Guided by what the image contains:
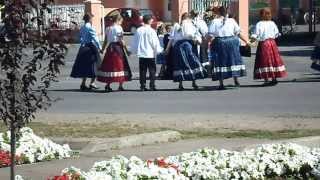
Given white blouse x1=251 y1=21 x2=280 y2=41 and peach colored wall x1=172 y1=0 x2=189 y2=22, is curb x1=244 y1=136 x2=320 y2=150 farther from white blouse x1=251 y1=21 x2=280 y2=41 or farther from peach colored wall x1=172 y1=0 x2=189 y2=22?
peach colored wall x1=172 y1=0 x2=189 y2=22

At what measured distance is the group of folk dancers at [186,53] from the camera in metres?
19.0

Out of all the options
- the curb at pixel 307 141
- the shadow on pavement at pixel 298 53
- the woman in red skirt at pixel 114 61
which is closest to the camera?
the curb at pixel 307 141

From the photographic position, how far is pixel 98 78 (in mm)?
19500

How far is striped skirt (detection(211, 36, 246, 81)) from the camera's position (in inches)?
744

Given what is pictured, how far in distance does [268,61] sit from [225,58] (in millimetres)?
999

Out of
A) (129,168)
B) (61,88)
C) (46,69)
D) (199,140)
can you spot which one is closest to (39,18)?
(46,69)

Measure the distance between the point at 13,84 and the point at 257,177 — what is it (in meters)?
2.69

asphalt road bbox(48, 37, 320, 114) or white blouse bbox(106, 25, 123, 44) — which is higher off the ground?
white blouse bbox(106, 25, 123, 44)

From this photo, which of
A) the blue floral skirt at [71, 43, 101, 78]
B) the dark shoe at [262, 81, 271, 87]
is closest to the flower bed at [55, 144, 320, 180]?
the dark shoe at [262, 81, 271, 87]

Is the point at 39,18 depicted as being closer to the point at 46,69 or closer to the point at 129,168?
Result: the point at 46,69

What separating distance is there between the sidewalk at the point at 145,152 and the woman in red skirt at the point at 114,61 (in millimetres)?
7606

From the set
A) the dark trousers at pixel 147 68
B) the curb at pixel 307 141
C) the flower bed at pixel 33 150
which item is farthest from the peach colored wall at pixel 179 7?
the flower bed at pixel 33 150

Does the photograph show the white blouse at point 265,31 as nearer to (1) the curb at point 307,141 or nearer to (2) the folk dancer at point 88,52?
(2) the folk dancer at point 88,52

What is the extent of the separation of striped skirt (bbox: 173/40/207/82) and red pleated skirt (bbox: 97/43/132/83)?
1159 mm
